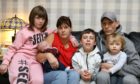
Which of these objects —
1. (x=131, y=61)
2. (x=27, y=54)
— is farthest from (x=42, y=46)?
(x=131, y=61)

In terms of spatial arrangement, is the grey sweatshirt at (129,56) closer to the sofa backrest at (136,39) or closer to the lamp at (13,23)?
the sofa backrest at (136,39)

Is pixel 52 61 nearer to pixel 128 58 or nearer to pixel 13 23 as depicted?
pixel 128 58

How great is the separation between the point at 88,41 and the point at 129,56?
1.37 feet

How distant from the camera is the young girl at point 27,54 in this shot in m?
2.67

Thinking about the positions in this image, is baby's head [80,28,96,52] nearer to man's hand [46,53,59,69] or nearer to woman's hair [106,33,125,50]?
woman's hair [106,33,125,50]

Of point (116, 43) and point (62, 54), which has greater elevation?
point (116, 43)

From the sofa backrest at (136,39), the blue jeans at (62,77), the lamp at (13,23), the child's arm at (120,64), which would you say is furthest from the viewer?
the lamp at (13,23)

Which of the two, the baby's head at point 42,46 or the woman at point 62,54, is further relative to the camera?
the baby's head at point 42,46

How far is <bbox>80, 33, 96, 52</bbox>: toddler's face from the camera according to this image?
284cm

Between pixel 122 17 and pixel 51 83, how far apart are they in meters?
1.50

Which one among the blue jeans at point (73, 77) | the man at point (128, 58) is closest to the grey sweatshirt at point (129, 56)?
the man at point (128, 58)

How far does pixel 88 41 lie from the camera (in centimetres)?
284

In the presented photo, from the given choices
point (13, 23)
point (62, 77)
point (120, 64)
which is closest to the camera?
point (62, 77)

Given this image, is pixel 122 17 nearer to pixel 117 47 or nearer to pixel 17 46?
pixel 117 47
